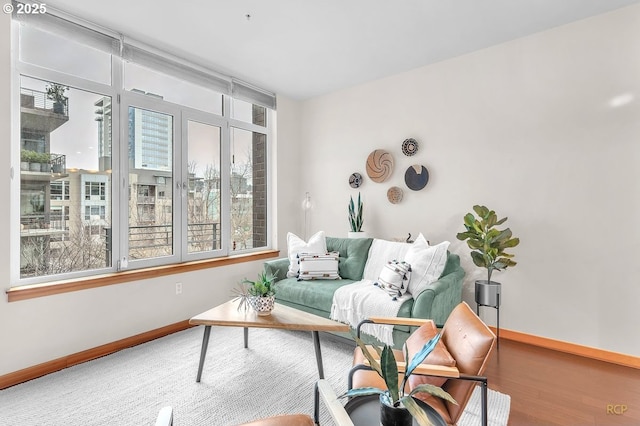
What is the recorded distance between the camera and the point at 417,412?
0.91 meters

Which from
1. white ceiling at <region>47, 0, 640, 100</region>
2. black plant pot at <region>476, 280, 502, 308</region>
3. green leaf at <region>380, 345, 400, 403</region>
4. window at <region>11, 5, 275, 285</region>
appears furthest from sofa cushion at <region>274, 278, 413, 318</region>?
white ceiling at <region>47, 0, 640, 100</region>

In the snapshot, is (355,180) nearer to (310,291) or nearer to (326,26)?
(310,291)

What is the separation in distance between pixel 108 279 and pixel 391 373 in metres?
2.78

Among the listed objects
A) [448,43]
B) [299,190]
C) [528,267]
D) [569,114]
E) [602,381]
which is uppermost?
[448,43]

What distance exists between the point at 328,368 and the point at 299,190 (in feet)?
A: 9.50

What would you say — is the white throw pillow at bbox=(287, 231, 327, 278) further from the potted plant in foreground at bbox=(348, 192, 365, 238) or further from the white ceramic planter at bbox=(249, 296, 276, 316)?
the white ceramic planter at bbox=(249, 296, 276, 316)

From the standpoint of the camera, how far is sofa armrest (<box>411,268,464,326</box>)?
2.45 metres

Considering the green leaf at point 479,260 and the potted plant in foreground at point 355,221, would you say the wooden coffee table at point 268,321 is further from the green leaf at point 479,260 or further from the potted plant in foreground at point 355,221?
the potted plant in foreground at point 355,221

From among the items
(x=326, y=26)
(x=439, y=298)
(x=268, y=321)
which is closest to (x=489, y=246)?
(x=439, y=298)

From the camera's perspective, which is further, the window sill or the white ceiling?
the white ceiling

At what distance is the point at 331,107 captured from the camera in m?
4.54

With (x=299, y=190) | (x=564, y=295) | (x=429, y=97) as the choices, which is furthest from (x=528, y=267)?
(x=299, y=190)

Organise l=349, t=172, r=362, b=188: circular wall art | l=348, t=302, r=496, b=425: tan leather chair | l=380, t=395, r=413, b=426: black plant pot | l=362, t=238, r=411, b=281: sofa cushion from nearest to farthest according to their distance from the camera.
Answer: l=380, t=395, r=413, b=426: black plant pot
l=348, t=302, r=496, b=425: tan leather chair
l=362, t=238, r=411, b=281: sofa cushion
l=349, t=172, r=362, b=188: circular wall art

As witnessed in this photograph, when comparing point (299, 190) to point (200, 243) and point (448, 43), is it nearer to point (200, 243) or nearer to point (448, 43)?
point (200, 243)
